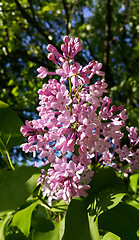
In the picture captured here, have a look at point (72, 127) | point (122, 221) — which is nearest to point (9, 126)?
point (72, 127)

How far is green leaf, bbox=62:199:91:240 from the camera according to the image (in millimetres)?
619

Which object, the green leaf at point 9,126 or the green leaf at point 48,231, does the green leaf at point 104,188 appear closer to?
the green leaf at point 48,231

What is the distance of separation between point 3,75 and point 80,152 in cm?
269

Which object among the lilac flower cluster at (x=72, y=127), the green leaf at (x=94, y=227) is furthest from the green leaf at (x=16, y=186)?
the green leaf at (x=94, y=227)

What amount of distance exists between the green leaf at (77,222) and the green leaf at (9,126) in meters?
0.28

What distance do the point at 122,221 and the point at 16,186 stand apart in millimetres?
306

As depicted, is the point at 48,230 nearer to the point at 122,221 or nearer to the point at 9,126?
the point at 122,221

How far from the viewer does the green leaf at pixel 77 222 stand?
2.03 feet

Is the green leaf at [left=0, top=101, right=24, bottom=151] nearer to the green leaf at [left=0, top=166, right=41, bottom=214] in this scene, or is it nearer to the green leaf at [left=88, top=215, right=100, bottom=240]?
the green leaf at [left=0, top=166, right=41, bottom=214]

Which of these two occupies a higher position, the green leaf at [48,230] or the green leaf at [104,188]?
the green leaf at [104,188]

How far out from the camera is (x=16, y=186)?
0.61 meters

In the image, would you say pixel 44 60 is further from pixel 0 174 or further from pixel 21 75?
pixel 0 174

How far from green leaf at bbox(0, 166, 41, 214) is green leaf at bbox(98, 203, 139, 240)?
0.24 metres

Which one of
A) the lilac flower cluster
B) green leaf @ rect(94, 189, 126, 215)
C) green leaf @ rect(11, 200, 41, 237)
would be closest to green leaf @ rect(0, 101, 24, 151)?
the lilac flower cluster
